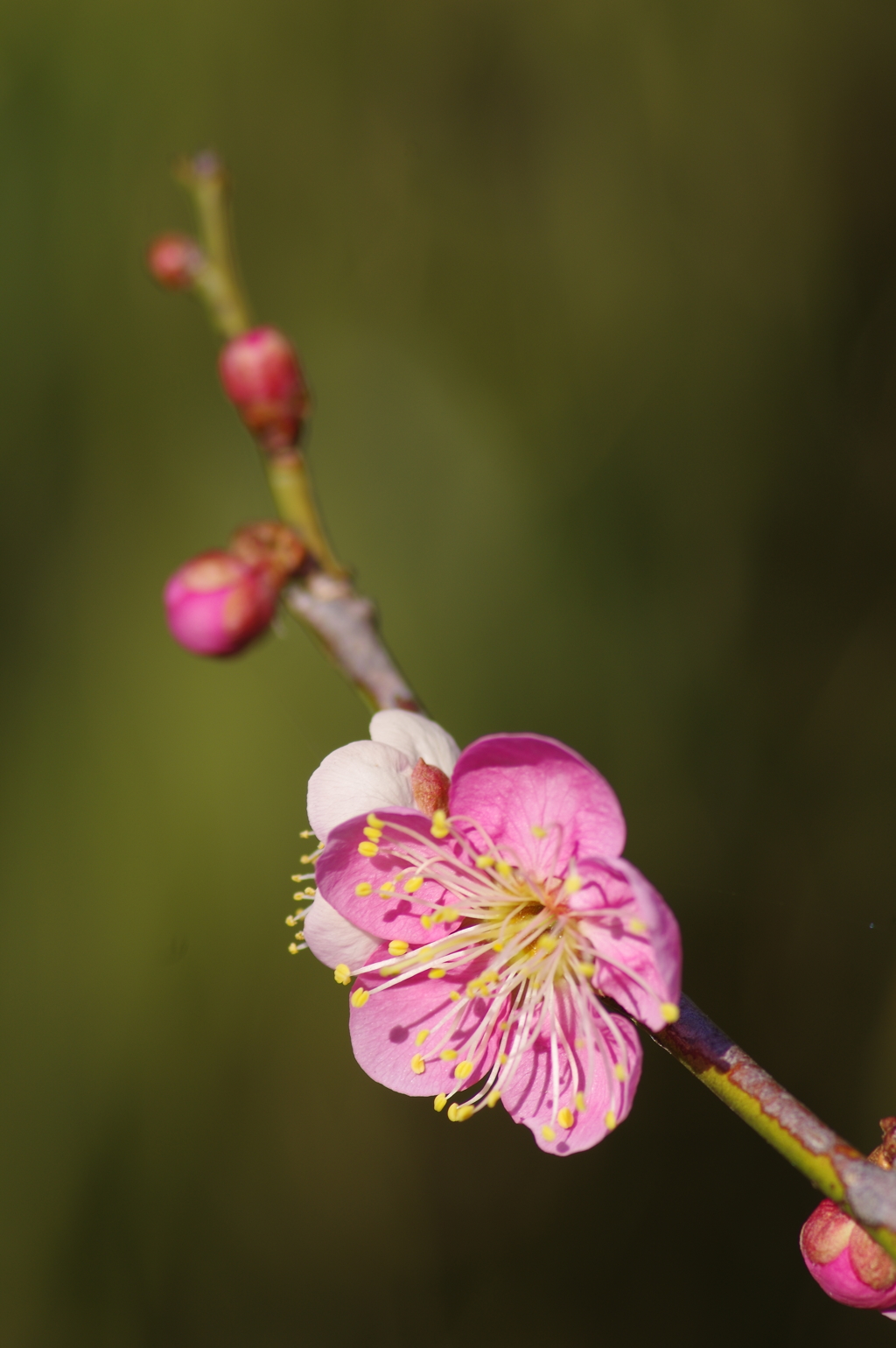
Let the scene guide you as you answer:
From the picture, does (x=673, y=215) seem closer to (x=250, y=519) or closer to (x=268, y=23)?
(x=268, y=23)

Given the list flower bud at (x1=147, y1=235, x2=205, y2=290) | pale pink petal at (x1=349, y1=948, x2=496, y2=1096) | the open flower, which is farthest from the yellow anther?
flower bud at (x1=147, y1=235, x2=205, y2=290)

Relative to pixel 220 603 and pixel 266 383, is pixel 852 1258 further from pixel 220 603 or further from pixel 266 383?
pixel 266 383

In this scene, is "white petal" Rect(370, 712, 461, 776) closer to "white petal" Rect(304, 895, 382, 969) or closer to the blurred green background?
"white petal" Rect(304, 895, 382, 969)

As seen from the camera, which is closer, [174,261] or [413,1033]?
[413,1033]

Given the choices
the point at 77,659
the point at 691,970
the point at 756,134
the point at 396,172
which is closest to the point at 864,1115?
the point at 691,970

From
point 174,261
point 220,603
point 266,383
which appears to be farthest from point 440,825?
point 174,261
